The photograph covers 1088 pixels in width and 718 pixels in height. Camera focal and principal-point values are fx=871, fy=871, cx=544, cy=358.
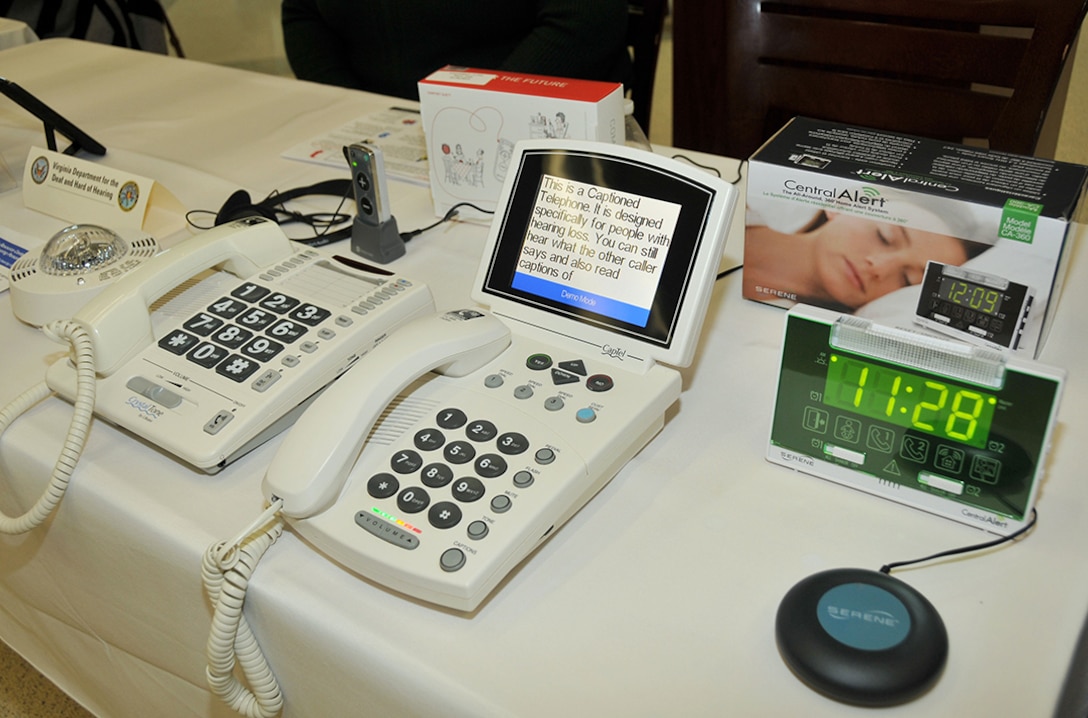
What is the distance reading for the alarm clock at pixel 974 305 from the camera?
0.67 metres

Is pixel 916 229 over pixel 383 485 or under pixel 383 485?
over

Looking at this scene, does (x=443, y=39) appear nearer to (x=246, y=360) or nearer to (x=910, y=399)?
(x=246, y=360)

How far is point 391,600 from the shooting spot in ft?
1.79

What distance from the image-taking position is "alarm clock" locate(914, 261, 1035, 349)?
0.67 metres

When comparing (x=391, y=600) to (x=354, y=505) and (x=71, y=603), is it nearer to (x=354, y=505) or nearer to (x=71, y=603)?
(x=354, y=505)

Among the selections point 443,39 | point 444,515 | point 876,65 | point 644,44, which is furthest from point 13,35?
point 444,515

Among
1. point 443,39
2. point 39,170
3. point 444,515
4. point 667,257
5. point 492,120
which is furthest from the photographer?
point 443,39

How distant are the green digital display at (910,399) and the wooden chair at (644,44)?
48.4 inches

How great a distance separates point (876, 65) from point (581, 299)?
771 mm

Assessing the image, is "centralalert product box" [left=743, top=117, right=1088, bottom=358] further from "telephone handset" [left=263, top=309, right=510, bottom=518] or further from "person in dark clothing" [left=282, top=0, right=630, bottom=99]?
"person in dark clothing" [left=282, top=0, right=630, bottom=99]

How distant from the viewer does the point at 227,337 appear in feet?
2.27

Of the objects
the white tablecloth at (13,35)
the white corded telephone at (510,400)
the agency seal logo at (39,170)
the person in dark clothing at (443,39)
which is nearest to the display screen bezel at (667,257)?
the white corded telephone at (510,400)

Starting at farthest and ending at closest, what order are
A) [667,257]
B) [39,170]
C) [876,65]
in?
[876,65]
[39,170]
[667,257]

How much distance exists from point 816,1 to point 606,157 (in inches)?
27.4
